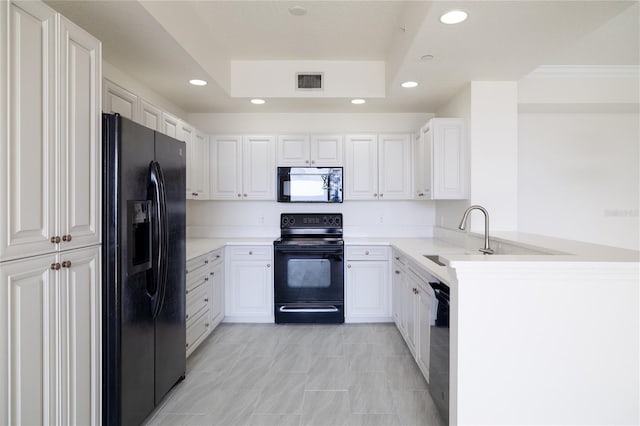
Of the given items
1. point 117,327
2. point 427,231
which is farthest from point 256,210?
point 117,327

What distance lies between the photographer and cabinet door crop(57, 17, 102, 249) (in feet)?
4.53

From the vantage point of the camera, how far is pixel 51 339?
4.36ft

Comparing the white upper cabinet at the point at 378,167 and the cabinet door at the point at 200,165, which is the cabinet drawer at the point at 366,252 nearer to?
the white upper cabinet at the point at 378,167

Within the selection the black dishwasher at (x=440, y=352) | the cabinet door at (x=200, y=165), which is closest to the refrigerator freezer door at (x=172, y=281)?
the cabinet door at (x=200, y=165)

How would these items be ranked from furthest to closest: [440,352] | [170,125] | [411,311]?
[170,125]
[411,311]
[440,352]

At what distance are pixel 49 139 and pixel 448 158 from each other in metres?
2.95

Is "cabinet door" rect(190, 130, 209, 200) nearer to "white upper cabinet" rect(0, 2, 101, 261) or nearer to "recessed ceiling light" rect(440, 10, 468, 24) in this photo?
"white upper cabinet" rect(0, 2, 101, 261)

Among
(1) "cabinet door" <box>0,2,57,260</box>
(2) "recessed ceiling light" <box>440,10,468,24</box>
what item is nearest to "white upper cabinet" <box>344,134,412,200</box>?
(2) "recessed ceiling light" <box>440,10,468,24</box>

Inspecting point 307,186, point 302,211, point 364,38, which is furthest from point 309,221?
point 364,38

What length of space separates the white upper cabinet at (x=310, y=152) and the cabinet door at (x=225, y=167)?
0.51m

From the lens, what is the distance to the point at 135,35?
2156mm

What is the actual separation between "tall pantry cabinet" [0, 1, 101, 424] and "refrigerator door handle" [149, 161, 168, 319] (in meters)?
0.34

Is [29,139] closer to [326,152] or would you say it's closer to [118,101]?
[118,101]

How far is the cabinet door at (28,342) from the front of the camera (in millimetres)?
1154
